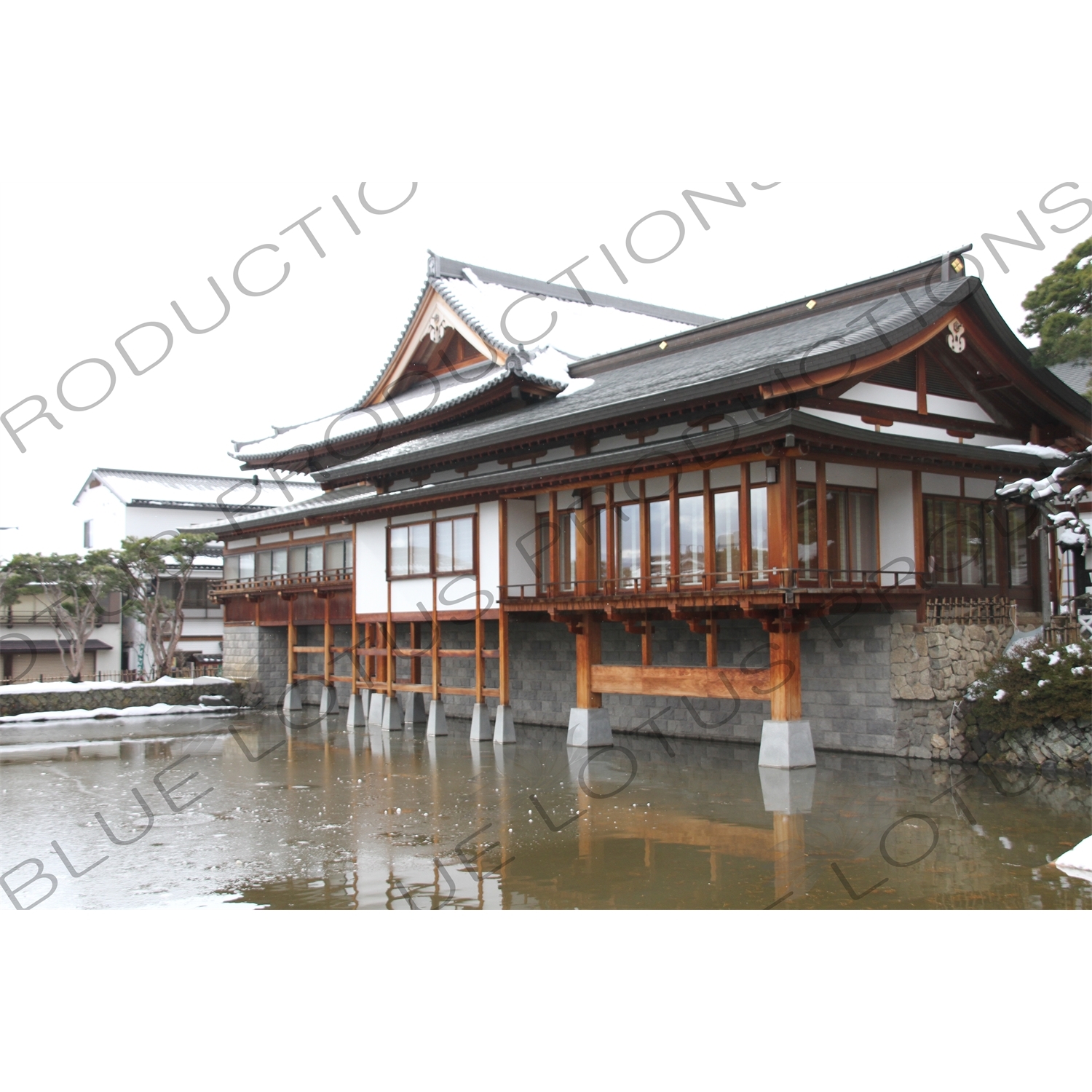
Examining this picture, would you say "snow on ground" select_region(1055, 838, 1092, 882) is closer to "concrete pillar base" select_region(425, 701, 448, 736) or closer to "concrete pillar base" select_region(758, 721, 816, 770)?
"concrete pillar base" select_region(758, 721, 816, 770)

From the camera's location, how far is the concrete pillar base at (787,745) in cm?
1628

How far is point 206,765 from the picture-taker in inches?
803

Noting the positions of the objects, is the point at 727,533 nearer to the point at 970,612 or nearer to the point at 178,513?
the point at 970,612

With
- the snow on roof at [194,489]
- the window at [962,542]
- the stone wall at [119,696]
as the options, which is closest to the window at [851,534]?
the window at [962,542]

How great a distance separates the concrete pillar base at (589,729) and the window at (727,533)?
4.08m

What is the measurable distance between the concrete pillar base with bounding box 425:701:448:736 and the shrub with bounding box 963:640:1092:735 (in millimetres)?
11455

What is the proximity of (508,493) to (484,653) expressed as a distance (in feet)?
11.5

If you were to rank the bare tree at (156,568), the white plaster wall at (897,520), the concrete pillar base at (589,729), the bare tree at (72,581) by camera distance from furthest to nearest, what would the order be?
1. the bare tree at (156,568)
2. the bare tree at (72,581)
3. the concrete pillar base at (589,729)
4. the white plaster wall at (897,520)

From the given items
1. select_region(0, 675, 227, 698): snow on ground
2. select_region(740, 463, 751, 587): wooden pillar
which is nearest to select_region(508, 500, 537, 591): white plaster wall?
select_region(740, 463, 751, 587): wooden pillar

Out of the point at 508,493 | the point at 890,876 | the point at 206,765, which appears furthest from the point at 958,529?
the point at 206,765

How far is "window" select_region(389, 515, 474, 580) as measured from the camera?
73.7ft

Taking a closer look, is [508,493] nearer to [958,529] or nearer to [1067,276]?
[958,529]

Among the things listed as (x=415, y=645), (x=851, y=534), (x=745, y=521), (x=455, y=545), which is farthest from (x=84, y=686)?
(x=851, y=534)

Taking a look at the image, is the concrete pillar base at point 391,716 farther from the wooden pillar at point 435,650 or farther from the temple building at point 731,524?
the wooden pillar at point 435,650
